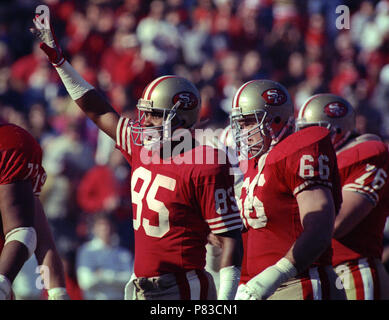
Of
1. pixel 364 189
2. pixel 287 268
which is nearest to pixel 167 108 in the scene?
pixel 287 268

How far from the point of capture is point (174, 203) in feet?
12.5

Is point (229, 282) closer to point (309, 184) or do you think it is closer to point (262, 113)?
point (309, 184)

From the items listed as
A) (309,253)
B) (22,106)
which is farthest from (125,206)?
(309,253)

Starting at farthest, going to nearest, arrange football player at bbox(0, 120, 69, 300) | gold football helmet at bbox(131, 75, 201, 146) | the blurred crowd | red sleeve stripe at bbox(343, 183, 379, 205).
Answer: the blurred crowd
red sleeve stripe at bbox(343, 183, 379, 205)
gold football helmet at bbox(131, 75, 201, 146)
football player at bbox(0, 120, 69, 300)

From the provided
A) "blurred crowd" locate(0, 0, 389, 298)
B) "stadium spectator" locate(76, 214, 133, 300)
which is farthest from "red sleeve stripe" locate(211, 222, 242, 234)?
"blurred crowd" locate(0, 0, 389, 298)

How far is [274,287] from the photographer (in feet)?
10.8

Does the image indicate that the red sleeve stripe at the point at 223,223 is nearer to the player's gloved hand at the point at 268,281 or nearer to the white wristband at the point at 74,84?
the player's gloved hand at the point at 268,281

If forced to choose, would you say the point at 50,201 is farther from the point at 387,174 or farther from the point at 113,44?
the point at 387,174

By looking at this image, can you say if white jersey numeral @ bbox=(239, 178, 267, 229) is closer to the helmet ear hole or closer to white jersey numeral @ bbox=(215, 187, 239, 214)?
white jersey numeral @ bbox=(215, 187, 239, 214)

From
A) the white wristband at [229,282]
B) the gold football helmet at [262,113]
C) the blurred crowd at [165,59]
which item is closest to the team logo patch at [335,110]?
the gold football helmet at [262,113]

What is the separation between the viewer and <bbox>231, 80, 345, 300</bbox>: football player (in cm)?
340

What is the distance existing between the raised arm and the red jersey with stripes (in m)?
0.46

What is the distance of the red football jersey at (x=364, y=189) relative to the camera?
468cm

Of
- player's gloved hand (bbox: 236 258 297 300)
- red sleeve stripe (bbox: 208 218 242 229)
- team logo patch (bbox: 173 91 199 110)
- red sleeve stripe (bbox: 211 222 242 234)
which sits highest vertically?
team logo patch (bbox: 173 91 199 110)
